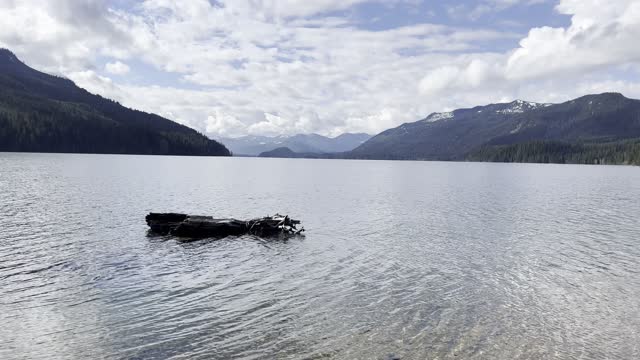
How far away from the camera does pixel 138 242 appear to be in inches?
1540

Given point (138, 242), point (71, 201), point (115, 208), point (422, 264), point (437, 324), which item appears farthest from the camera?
point (71, 201)

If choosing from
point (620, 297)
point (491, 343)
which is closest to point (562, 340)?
point (491, 343)

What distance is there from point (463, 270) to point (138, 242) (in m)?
26.4

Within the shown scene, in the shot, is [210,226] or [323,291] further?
[210,226]

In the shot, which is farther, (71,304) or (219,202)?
(219,202)

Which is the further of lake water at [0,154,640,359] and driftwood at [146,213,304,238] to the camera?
driftwood at [146,213,304,238]

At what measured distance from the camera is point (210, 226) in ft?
143

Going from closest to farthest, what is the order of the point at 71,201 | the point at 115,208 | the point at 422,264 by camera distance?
1. the point at 422,264
2. the point at 115,208
3. the point at 71,201

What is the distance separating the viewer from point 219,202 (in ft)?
247

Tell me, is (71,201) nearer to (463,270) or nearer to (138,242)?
(138,242)

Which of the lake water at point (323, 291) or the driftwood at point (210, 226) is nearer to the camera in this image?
the lake water at point (323, 291)

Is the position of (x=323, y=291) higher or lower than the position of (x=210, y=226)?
lower

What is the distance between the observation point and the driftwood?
4347 cm

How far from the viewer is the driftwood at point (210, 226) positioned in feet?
143
